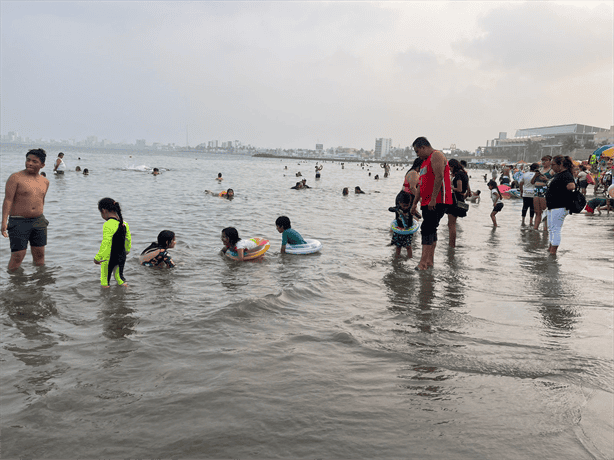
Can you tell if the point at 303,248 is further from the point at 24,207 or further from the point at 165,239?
the point at 24,207

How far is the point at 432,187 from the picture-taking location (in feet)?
23.2

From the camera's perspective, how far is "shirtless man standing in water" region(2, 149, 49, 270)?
20.4 ft

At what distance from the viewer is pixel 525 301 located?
567 centimetres

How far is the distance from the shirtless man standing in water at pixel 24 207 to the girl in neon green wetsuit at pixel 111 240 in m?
1.48

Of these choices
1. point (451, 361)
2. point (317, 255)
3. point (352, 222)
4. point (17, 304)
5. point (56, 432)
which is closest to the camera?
point (56, 432)

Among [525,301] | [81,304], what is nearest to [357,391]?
[525,301]

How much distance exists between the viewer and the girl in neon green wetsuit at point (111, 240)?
18.4 feet

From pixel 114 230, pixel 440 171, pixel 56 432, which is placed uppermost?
pixel 440 171

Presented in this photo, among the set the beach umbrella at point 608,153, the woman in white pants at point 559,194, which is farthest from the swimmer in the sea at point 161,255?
the beach umbrella at point 608,153

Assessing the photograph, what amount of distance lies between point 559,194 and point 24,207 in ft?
32.5

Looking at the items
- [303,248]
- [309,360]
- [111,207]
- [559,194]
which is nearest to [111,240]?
[111,207]

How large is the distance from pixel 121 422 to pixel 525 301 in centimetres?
→ 511

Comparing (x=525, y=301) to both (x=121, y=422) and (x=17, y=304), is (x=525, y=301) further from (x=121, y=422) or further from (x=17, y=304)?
(x=17, y=304)

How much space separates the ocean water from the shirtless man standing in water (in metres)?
0.59
